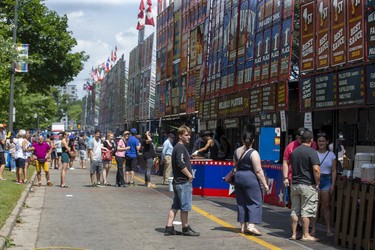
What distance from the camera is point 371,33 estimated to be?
44.4 feet

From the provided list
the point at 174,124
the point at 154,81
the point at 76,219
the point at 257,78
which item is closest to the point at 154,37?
the point at 154,81

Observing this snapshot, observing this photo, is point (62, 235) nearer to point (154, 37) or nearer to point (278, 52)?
point (278, 52)

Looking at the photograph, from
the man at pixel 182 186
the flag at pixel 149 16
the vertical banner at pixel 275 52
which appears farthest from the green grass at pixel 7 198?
the flag at pixel 149 16

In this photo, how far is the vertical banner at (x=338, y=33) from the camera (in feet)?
48.5

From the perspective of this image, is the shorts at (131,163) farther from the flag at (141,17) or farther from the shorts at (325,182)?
the flag at (141,17)

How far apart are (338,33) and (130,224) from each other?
6.81 m

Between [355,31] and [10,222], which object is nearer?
[10,222]

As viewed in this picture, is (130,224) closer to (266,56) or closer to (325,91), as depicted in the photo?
(325,91)

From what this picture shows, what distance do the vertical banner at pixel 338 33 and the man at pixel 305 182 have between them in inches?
211

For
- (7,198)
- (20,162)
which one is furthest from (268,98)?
(7,198)

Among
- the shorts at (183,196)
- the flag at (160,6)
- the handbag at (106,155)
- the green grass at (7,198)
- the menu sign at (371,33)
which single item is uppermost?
the flag at (160,6)

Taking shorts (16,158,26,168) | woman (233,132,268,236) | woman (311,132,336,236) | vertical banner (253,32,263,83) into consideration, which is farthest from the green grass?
vertical banner (253,32,263,83)

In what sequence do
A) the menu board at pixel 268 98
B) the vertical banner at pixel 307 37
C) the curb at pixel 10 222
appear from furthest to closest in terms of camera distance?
the menu board at pixel 268 98 → the vertical banner at pixel 307 37 → the curb at pixel 10 222

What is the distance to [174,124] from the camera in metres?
45.3
